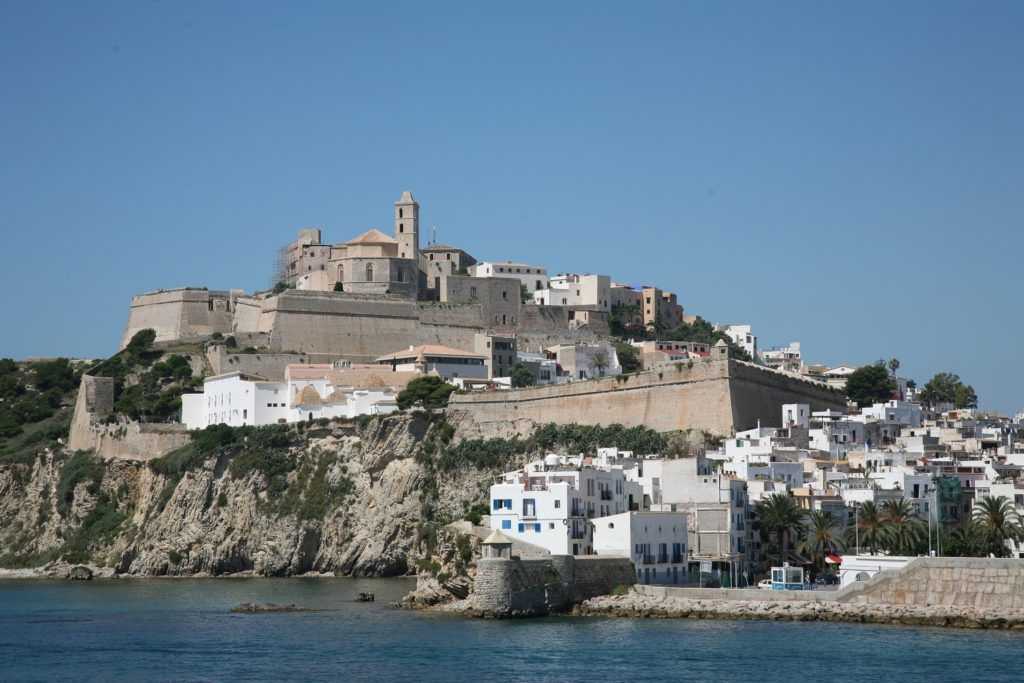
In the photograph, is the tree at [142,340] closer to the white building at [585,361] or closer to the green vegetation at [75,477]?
the green vegetation at [75,477]

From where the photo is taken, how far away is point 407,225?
272 feet

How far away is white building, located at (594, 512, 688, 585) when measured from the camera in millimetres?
41531

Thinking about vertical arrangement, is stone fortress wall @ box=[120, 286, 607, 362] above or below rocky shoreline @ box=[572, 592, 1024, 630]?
Answer: above

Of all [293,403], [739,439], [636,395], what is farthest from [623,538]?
[293,403]

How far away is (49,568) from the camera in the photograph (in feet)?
218

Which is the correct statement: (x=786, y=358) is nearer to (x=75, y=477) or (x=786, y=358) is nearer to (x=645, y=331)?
(x=645, y=331)

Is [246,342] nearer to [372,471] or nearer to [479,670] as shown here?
[372,471]

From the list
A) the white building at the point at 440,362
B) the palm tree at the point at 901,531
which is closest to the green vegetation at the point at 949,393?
the white building at the point at 440,362

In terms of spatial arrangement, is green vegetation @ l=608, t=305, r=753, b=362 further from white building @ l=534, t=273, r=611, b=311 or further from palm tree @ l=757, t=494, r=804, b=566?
palm tree @ l=757, t=494, r=804, b=566

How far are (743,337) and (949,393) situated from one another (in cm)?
1381

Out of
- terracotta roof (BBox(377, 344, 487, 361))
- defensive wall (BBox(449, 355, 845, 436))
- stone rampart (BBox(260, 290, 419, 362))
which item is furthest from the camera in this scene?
stone rampart (BBox(260, 290, 419, 362))

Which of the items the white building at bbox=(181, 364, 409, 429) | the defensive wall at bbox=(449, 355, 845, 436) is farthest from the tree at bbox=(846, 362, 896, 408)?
the white building at bbox=(181, 364, 409, 429)

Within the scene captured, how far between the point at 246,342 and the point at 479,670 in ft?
148

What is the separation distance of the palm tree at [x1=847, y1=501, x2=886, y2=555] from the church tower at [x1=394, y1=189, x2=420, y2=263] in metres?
41.8
